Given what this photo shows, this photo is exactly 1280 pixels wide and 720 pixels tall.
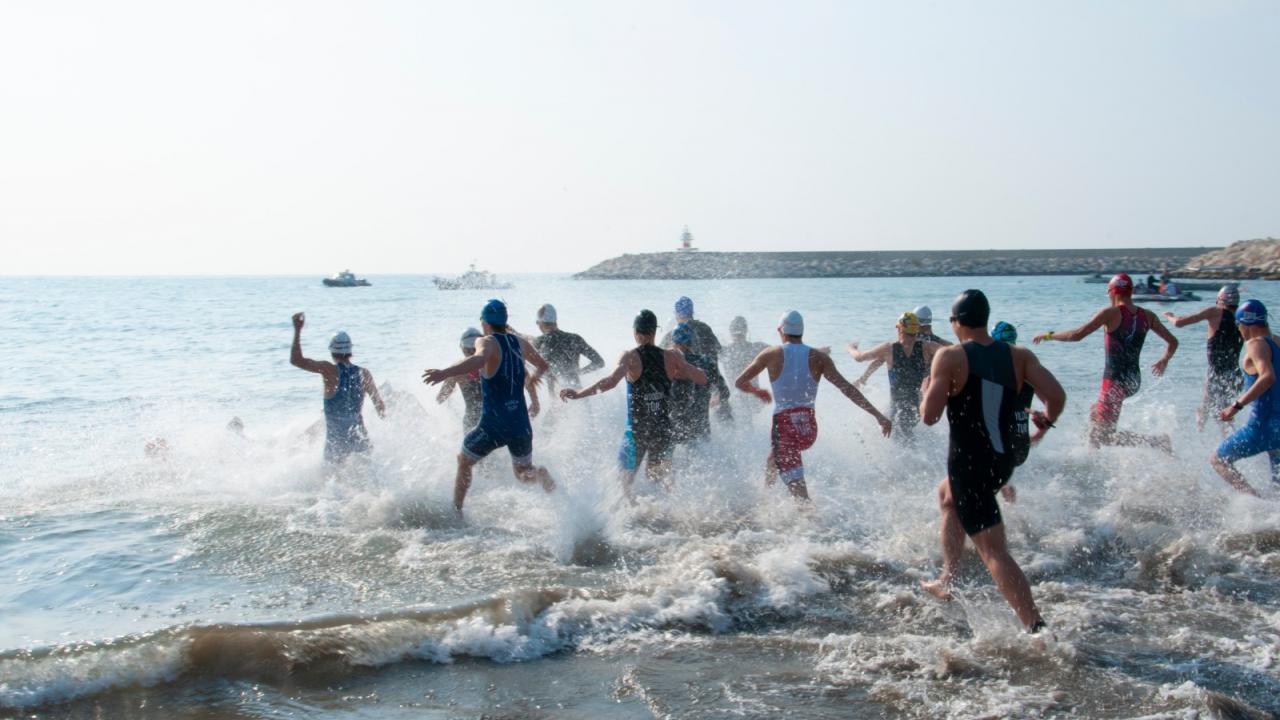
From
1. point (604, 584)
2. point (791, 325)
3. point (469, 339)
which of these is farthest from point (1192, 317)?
point (469, 339)

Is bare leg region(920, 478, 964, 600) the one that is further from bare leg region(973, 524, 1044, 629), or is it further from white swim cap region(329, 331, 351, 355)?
white swim cap region(329, 331, 351, 355)

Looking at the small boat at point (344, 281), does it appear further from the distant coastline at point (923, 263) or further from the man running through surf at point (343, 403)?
the man running through surf at point (343, 403)

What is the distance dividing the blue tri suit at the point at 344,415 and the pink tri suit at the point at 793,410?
4.09m

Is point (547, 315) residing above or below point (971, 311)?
below

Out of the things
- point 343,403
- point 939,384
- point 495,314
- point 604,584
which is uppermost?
point 495,314

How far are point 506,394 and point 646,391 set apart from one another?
1.18m

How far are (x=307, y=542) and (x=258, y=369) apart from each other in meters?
15.6

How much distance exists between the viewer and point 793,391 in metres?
7.55

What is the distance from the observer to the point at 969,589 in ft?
19.0

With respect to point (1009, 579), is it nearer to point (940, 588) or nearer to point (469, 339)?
point (940, 588)

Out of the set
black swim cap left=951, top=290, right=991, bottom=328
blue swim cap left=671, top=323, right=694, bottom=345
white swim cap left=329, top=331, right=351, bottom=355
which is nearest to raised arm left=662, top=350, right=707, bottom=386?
blue swim cap left=671, top=323, right=694, bottom=345

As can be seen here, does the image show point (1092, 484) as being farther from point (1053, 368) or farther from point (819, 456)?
point (1053, 368)

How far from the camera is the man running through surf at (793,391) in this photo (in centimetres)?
754

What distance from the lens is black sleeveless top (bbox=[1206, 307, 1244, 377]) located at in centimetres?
924
